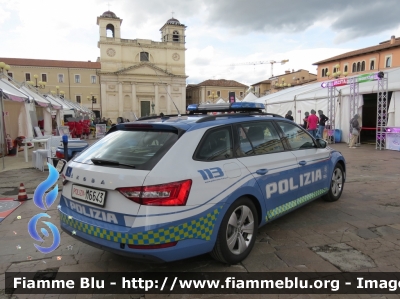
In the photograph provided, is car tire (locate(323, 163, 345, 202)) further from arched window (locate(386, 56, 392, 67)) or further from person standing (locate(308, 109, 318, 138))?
arched window (locate(386, 56, 392, 67))

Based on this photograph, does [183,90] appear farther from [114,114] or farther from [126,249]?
[126,249]

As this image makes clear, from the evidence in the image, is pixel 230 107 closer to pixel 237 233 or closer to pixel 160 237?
pixel 237 233

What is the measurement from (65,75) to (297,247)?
74262 millimetres

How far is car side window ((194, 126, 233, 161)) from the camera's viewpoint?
2948 mm

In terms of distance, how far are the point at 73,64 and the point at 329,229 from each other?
74.9 m

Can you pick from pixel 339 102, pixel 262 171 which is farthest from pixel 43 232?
pixel 339 102

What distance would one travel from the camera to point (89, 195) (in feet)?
9.42

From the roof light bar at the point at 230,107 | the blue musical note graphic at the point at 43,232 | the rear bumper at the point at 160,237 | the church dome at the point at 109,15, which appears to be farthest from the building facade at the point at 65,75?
the rear bumper at the point at 160,237

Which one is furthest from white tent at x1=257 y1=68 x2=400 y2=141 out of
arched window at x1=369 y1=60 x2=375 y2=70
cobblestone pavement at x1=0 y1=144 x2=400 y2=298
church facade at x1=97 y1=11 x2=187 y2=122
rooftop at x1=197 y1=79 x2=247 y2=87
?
rooftop at x1=197 y1=79 x2=247 y2=87

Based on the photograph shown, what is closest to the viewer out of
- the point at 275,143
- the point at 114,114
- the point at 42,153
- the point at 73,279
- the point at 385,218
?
the point at 73,279

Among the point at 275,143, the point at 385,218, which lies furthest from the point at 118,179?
the point at 385,218

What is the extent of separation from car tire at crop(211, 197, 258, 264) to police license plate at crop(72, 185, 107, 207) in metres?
1.17

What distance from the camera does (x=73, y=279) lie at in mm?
3000

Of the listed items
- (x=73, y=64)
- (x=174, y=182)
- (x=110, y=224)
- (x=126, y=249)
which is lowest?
(x=126, y=249)
